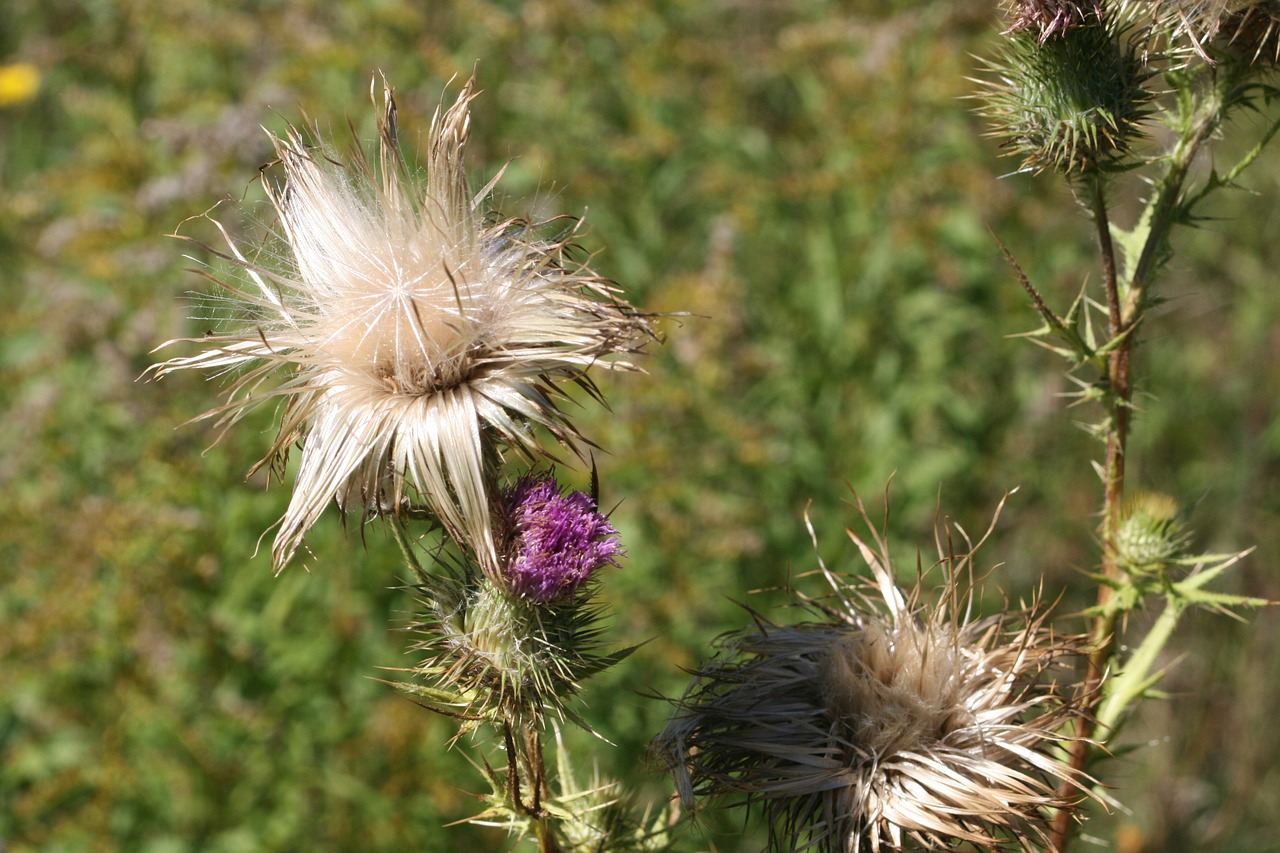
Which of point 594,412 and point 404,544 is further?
point 594,412

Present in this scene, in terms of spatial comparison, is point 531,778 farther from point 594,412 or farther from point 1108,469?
point 594,412

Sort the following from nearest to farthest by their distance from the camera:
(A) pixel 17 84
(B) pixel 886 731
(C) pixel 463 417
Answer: (C) pixel 463 417 → (B) pixel 886 731 → (A) pixel 17 84

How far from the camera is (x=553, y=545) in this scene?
210cm

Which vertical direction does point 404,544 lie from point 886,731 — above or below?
above

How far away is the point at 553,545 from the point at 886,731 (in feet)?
2.53

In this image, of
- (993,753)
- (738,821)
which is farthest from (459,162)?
(738,821)

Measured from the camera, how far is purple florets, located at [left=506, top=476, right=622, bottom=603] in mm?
2092

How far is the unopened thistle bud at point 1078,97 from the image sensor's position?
2.40 m

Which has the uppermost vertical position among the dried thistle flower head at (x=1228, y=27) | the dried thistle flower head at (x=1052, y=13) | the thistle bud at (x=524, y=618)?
the dried thistle flower head at (x=1052, y=13)

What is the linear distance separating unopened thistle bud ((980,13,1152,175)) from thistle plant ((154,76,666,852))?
1005 millimetres

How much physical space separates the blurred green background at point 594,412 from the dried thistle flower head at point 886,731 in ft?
4.58

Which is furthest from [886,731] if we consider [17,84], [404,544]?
[17,84]

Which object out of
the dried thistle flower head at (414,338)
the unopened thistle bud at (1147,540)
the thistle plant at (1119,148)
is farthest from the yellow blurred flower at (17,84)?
the unopened thistle bud at (1147,540)

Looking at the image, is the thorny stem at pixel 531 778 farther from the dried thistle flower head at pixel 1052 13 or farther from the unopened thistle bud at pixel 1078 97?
the dried thistle flower head at pixel 1052 13
